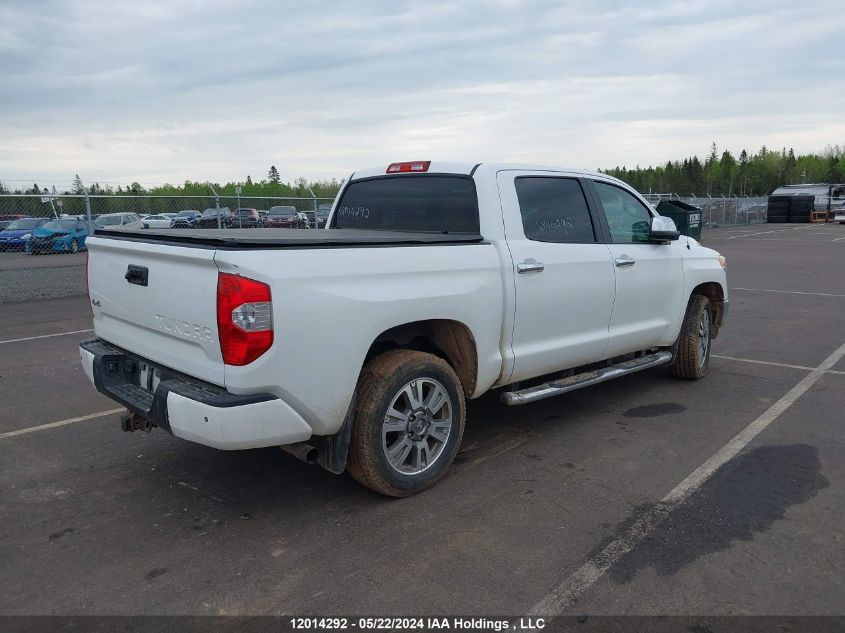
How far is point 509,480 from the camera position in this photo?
169 inches

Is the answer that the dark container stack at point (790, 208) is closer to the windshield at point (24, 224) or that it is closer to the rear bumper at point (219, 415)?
the windshield at point (24, 224)

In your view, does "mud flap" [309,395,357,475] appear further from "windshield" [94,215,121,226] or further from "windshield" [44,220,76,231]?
"windshield" [44,220,76,231]

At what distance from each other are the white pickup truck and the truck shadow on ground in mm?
1136

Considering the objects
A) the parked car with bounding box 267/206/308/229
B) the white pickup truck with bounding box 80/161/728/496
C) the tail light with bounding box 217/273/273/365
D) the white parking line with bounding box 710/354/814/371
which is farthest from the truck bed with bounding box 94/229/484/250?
the parked car with bounding box 267/206/308/229

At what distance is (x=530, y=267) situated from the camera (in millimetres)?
4500

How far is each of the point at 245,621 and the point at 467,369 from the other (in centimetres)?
199

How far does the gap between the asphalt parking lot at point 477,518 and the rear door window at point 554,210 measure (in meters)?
1.43

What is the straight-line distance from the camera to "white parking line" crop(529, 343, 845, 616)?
304 centimetres

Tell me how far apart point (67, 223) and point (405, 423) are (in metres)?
20.6

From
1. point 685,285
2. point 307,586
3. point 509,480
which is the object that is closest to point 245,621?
point 307,586

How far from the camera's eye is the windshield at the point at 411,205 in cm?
471

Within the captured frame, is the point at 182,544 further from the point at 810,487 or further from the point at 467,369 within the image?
the point at 810,487

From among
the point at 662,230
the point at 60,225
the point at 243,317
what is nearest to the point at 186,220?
the point at 60,225

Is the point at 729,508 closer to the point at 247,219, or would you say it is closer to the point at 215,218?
the point at 215,218
